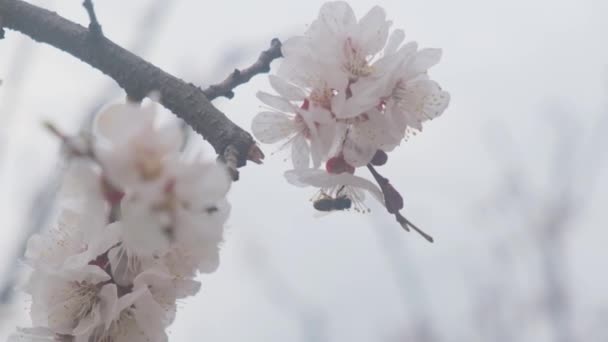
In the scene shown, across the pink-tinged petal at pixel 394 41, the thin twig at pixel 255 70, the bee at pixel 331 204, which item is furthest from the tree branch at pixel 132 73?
the pink-tinged petal at pixel 394 41

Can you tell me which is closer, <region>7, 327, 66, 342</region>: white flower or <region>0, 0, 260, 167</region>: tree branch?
<region>0, 0, 260, 167</region>: tree branch

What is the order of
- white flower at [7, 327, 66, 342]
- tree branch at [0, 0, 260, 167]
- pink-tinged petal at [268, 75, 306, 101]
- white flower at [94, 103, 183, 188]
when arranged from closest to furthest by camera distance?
white flower at [94, 103, 183, 188], tree branch at [0, 0, 260, 167], white flower at [7, 327, 66, 342], pink-tinged petal at [268, 75, 306, 101]

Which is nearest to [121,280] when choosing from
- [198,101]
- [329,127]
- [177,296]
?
[177,296]

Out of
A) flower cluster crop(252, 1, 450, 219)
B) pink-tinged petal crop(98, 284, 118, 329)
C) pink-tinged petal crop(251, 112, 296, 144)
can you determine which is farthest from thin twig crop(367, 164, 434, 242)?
pink-tinged petal crop(98, 284, 118, 329)

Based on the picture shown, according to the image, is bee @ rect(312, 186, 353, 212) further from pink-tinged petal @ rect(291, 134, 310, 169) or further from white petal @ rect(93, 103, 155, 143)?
white petal @ rect(93, 103, 155, 143)

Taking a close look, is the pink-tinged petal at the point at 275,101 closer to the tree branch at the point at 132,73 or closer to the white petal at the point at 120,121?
the tree branch at the point at 132,73

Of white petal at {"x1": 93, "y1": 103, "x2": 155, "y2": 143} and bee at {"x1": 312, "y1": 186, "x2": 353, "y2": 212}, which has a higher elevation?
bee at {"x1": 312, "y1": 186, "x2": 353, "y2": 212}

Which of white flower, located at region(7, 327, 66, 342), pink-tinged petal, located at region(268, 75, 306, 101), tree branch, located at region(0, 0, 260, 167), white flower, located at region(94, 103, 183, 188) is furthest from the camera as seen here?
pink-tinged petal, located at region(268, 75, 306, 101)

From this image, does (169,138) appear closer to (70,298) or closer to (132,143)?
(132,143)
